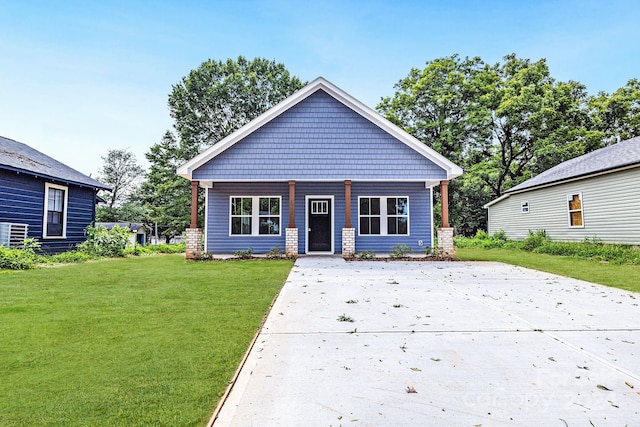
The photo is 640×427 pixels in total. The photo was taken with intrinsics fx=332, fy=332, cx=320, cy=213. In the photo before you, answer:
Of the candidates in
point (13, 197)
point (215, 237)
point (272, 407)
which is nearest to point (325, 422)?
point (272, 407)

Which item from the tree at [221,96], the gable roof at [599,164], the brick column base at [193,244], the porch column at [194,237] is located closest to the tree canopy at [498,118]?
the gable roof at [599,164]

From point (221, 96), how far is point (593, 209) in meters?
24.8

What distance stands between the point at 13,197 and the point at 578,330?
14.3 meters

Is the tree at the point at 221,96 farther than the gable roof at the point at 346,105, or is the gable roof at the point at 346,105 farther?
the tree at the point at 221,96

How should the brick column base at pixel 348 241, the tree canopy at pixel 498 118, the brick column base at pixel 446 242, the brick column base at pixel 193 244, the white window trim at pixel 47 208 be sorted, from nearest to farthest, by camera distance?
the brick column base at pixel 193 244, the brick column base at pixel 446 242, the brick column base at pixel 348 241, the white window trim at pixel 47 208, the tree canopy at pixel 498 118

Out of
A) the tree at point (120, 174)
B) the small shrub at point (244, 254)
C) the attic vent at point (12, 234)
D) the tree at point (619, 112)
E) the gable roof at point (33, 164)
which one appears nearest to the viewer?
the attic vent at point (12, 234)

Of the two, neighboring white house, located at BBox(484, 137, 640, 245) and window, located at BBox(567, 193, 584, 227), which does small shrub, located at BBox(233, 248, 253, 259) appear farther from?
window, located at BBox(567, 193, 584, 227)

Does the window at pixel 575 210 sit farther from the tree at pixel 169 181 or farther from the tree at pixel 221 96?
the tree at pixel 169 181

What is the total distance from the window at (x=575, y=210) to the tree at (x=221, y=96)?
2113 cm

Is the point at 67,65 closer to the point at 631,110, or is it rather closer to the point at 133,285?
the point at 133,285

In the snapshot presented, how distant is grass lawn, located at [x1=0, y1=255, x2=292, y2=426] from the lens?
6.49 feet

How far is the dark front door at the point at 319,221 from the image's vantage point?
1284cm

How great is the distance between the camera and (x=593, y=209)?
43.5ft

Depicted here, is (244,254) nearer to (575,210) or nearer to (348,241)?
(348,241)
